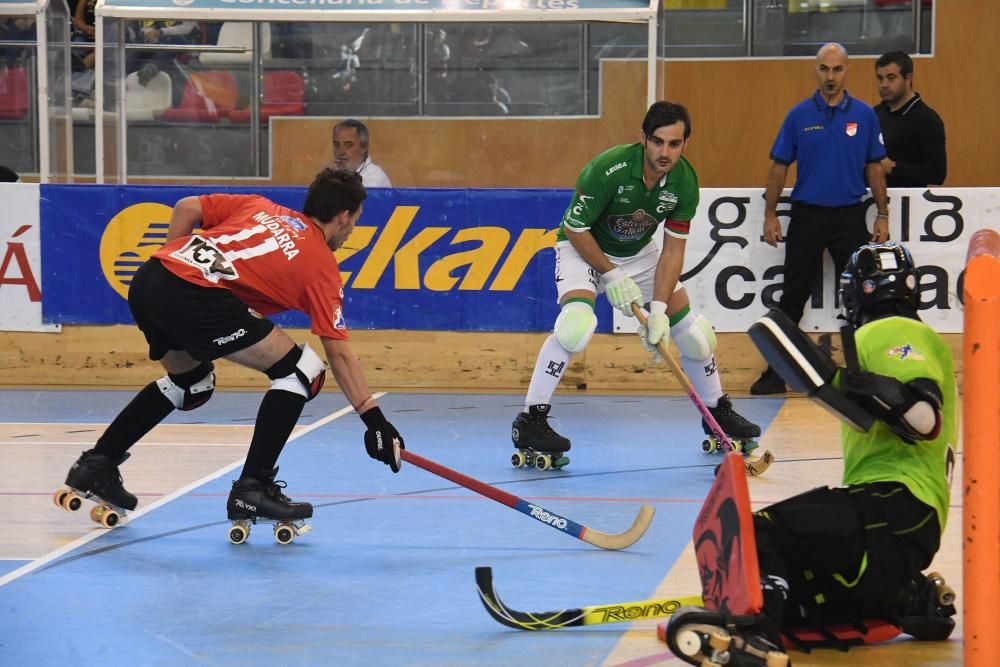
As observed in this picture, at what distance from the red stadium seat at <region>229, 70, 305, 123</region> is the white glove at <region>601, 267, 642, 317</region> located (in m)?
6.18

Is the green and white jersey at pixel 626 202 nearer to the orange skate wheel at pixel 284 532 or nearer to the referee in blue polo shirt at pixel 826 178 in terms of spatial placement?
the referee in blue polo shirt at pixel 826 178

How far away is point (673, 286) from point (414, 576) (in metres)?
2.93

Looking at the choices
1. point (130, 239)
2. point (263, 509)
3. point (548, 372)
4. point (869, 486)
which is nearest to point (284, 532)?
point (263, 509)

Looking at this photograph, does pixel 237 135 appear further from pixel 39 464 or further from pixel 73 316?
pixel 39 464

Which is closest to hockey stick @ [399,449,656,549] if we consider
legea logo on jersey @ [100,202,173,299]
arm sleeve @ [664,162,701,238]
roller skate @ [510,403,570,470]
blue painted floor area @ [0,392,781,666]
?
blue painted floor area @ [0,392,781,666]

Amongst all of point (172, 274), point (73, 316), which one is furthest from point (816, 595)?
point (73, 316)

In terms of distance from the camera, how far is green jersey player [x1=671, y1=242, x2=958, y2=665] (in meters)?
4.02

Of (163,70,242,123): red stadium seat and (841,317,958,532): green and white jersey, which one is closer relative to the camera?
(841,317,958,532): green and white jersey

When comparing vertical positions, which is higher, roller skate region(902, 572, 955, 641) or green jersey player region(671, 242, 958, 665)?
green jersey player region(671, 242, 958, 665)

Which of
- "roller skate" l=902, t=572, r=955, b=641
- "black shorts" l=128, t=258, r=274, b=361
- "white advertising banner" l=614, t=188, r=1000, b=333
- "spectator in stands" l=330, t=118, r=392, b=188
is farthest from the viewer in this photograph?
"spectator in stands" l=330, t=118, r=392, b=188

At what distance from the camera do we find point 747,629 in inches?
155

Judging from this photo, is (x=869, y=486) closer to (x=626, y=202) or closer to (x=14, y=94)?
(x=626, y=202)

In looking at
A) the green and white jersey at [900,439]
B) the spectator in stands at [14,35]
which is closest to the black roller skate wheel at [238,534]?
the green and white jersey at [900,439]

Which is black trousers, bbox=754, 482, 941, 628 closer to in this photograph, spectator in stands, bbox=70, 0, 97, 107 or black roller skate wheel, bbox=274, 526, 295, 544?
black roller skate wheel, bbox=274, 526, 295, 544
